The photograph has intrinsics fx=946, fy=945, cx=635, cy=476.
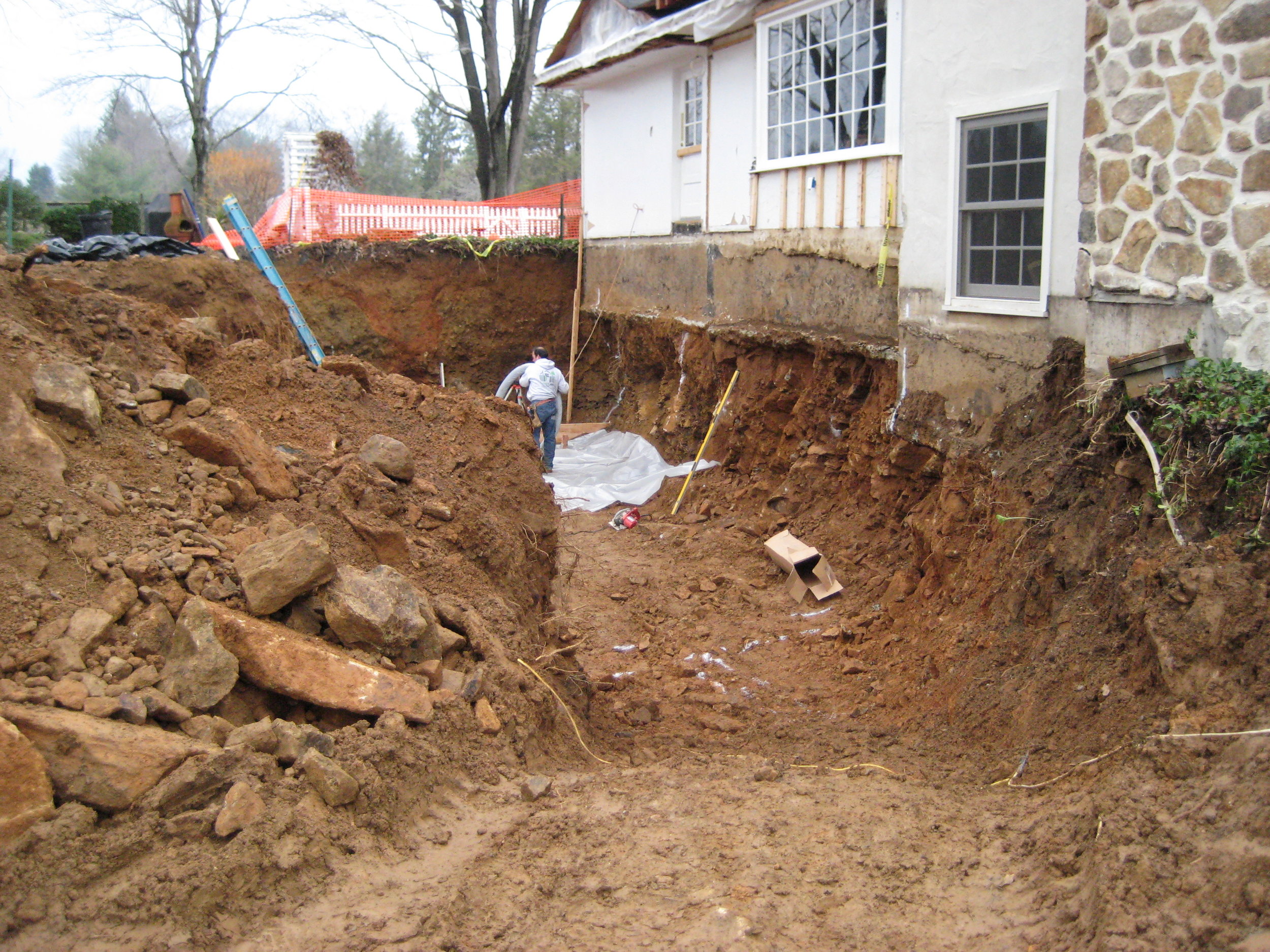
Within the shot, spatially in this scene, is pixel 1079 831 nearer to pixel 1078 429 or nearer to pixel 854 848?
pixel 854 848

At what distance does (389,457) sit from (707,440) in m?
7.08

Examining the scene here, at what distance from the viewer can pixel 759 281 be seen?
11.9 m

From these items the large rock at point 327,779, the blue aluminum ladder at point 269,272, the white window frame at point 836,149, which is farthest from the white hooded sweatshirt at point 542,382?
the large rock at point 327,779

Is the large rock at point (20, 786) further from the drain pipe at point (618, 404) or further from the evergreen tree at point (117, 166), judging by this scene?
the evergreen tree at point (117, 166)

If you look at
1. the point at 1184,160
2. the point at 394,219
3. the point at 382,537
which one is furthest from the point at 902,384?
the point at 394,219

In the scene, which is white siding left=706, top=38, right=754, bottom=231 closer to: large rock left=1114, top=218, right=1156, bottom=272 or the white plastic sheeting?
the white plastic sheeting

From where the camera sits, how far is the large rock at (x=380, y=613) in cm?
435

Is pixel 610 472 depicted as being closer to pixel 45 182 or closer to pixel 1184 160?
pixel 1184 160

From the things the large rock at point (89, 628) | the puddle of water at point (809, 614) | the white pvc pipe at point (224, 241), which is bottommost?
the puddle of water at point (809, 614)

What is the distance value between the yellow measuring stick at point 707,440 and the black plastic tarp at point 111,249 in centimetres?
705

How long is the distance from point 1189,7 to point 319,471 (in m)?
5.75

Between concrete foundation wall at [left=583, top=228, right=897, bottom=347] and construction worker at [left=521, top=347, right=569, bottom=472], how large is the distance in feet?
7.04

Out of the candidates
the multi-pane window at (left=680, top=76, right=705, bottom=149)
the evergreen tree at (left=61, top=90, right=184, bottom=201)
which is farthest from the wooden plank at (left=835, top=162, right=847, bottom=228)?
the evergreen tree at (left=61, top=90, right=184, bottom=201)

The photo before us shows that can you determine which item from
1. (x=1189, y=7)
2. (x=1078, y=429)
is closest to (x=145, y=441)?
(x=1078, y=429)
